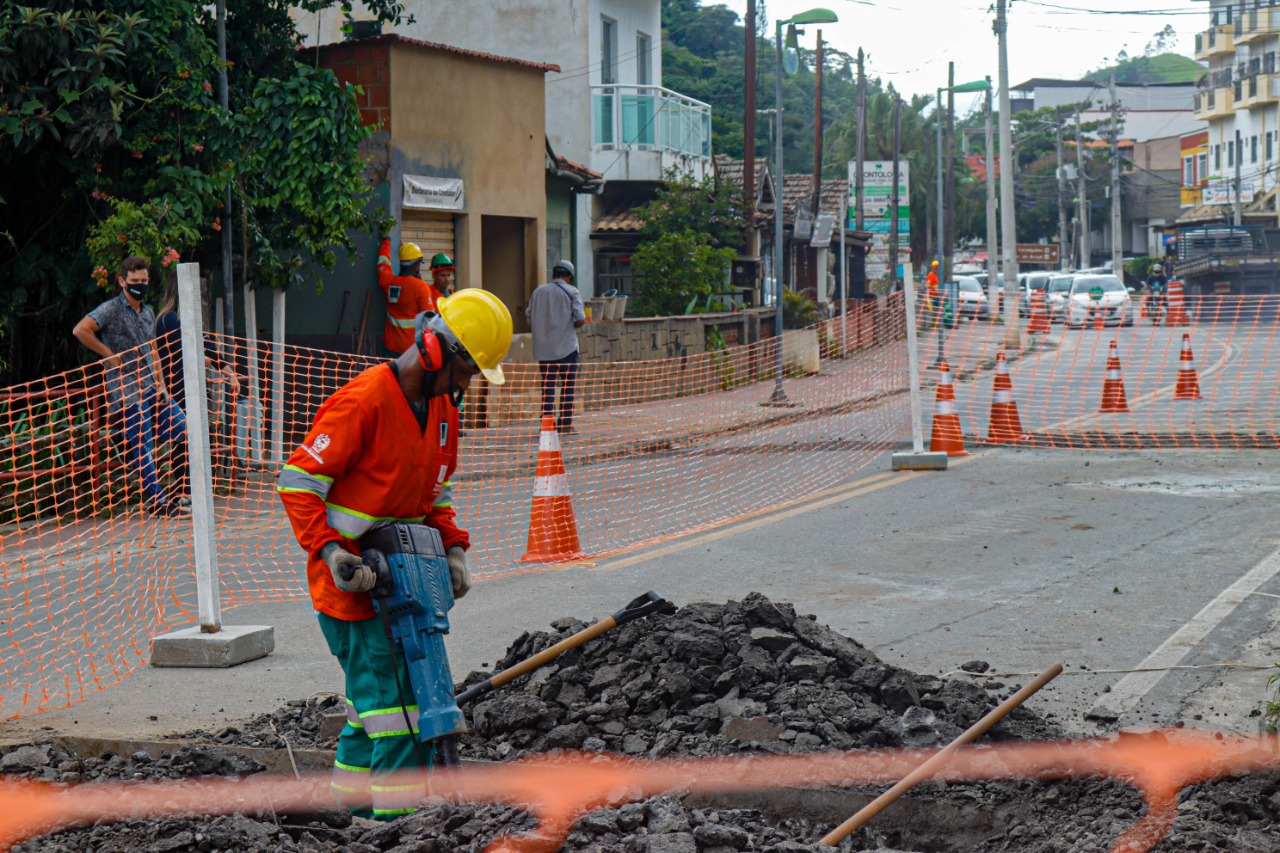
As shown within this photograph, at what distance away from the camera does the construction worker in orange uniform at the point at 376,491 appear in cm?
440

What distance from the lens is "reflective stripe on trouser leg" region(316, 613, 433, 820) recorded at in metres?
4.41

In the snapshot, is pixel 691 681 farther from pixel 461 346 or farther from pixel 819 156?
pixel 819 156

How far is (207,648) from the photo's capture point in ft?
22.9

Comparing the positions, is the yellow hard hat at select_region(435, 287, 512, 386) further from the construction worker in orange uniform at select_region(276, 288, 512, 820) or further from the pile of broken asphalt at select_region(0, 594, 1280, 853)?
the pile of broken asphalt at select_region(0, 594, 1280, 853)

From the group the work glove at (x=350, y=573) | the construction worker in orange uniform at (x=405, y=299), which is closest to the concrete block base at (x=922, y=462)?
the construction worker in orange uniform at (x=405, y=299)

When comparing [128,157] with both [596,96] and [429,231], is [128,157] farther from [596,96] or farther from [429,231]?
[596,96]

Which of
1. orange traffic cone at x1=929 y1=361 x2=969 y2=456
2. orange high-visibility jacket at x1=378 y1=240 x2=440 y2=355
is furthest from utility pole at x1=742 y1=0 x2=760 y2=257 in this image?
orange traffic cone at x1=929 y1=361 x2=969 y2=456

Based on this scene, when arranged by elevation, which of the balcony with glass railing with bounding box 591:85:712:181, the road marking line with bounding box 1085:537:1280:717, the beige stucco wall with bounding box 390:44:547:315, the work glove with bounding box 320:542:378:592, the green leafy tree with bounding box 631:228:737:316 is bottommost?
the road marking line with bounding box 1085:537:1280:717

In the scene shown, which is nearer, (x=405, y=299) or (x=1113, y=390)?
(x=405, y=299)

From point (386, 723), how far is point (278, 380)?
29.5ft

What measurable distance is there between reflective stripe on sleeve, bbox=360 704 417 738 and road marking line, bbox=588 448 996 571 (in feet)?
15.8

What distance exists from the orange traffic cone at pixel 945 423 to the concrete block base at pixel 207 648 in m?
9.01

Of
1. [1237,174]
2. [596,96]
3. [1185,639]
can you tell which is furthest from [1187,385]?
[1237,174]

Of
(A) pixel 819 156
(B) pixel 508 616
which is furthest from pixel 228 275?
(A) pixel 819 156
